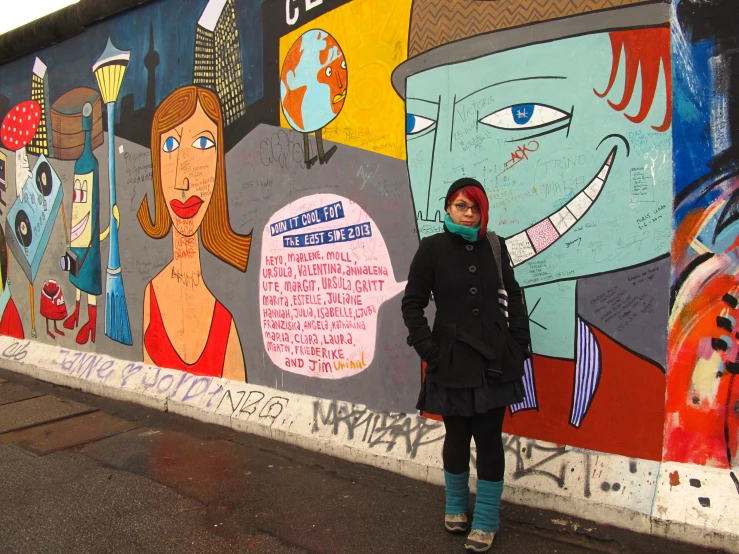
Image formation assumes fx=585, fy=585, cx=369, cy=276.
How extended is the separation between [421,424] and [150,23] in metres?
5.08

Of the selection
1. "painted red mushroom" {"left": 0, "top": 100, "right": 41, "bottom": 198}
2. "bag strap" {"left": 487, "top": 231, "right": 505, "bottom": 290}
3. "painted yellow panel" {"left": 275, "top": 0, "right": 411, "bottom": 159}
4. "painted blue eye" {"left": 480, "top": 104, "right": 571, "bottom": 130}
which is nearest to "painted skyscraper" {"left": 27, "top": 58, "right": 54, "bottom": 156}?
"painted red mushroom" {"left": 0, "top": 100, "right": 41, "bottom": 198}

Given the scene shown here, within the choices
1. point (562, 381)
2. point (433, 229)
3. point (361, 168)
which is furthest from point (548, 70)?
point (562, 381)

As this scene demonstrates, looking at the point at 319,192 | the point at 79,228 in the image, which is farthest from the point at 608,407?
the point at 79,228

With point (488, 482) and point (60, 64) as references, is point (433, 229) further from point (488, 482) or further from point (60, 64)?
point (60, 64)

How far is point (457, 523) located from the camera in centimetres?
317

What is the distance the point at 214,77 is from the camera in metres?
5.58

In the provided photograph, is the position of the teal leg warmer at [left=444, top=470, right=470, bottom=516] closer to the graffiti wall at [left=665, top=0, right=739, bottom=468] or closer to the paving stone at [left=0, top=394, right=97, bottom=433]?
the graffiti wall at [left=665, top=0, right=739, bottom=468]

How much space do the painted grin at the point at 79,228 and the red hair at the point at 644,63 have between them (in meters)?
6.09

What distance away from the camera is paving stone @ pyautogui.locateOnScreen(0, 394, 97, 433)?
545 centimetres

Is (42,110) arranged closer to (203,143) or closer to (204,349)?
(203,143)

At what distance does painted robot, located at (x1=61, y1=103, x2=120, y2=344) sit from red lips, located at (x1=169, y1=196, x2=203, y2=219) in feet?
4.37

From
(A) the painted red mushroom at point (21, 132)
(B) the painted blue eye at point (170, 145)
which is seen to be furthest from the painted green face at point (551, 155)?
(A) the painted red mushroom at point (21, 132)

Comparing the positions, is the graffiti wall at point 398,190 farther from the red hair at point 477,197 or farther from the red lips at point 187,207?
the red hair at point 477,197

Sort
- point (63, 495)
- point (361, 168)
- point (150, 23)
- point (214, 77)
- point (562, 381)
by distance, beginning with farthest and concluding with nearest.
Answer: point (150, 23), point (214, 77), point (361, 168), point (63, 495), point (562, 381)
